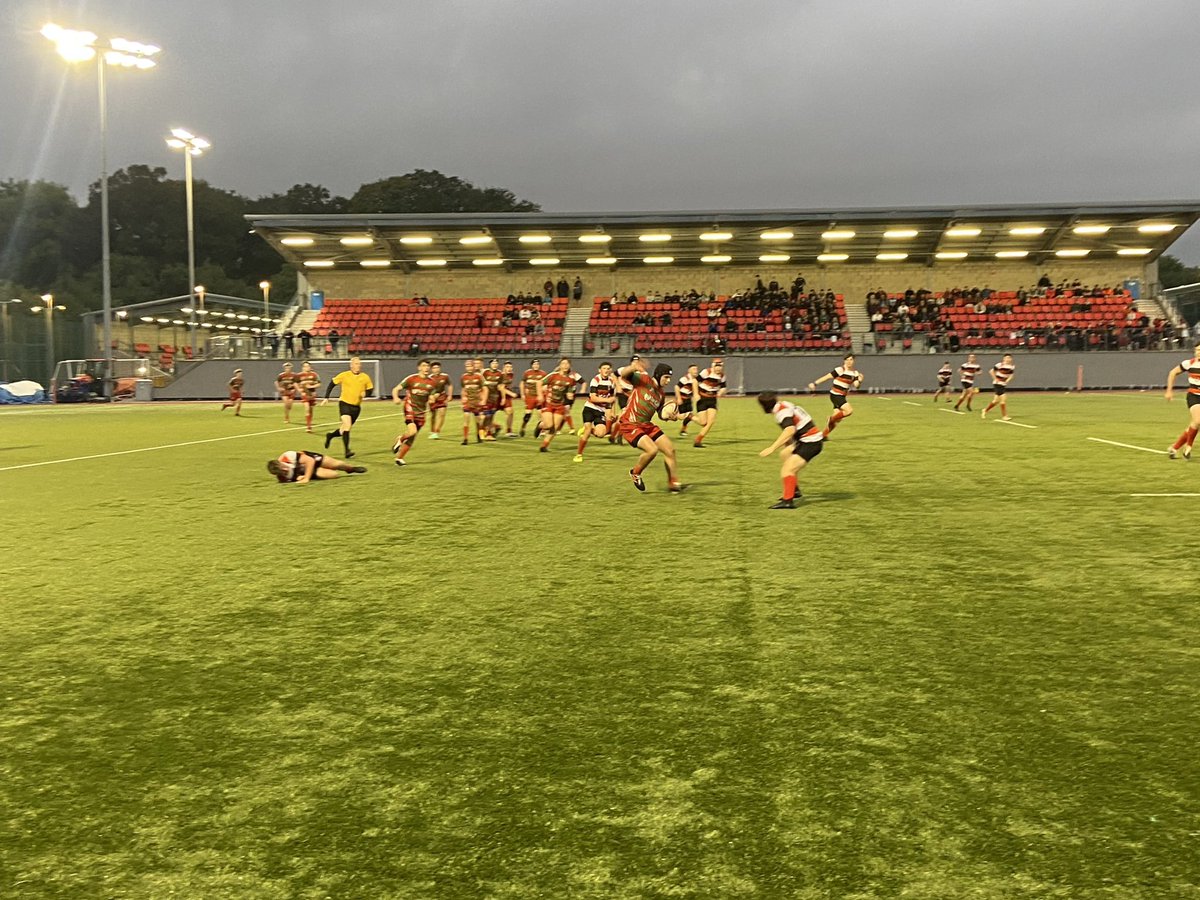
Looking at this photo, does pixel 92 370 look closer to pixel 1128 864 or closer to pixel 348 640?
pixel 348 640

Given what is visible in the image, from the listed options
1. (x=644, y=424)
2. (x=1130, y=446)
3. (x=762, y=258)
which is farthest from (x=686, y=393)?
(x=762, y=258)

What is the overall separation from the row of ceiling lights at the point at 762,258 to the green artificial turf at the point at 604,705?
45153 millimetres

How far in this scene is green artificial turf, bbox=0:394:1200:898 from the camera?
9.98 feet

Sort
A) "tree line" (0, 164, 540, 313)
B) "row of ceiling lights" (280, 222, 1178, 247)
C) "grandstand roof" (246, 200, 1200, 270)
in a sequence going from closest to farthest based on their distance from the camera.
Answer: "grandstand roof" (246, 200, 1200, 270)
"row of ceiling lights" (280, 222, 1178, 247)
"tree line" (0, 164, 540, 313)

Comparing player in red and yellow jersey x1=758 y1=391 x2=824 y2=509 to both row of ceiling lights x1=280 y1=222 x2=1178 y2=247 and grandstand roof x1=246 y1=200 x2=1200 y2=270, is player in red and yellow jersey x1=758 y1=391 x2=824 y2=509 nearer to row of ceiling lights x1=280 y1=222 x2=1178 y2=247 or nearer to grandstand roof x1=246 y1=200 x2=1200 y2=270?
grandstand roof x1=246 y1=200 x2=1200 y2=270

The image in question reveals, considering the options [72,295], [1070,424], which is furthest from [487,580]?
[72,295]

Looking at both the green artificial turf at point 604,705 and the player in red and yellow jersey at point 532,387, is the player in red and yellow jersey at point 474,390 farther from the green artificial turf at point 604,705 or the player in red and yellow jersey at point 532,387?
the green artificial turf at point 604,705

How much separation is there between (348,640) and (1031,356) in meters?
46.9

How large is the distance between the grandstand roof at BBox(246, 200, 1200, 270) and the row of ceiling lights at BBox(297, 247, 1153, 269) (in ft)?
0.27

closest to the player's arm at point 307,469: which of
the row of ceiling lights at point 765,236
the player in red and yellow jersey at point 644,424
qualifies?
the player in red and yellow jersey at point 644,424

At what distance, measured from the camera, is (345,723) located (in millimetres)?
4289

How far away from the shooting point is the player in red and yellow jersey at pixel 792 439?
412 inches

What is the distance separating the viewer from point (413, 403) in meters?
16.5

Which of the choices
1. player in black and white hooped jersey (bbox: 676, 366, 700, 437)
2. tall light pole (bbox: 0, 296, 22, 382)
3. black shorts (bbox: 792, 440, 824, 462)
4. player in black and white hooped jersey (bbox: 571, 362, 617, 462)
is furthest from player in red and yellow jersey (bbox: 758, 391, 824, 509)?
tall light pole (bbox: 0, 296, 22, 382)
